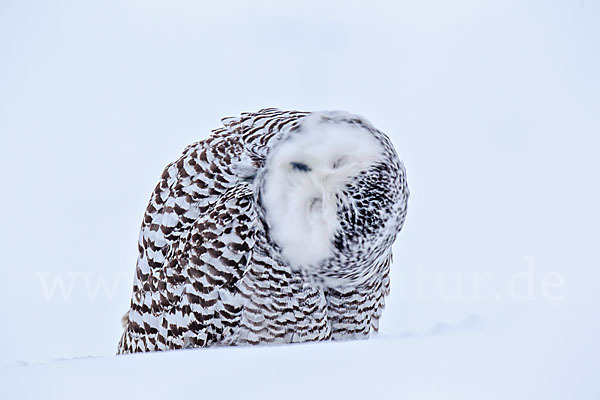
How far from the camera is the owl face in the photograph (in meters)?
0.94

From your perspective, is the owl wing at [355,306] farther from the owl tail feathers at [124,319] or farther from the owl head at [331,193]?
the owl tail feathers at [124,319]

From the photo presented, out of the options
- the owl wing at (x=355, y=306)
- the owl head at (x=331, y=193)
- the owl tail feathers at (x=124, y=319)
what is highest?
the owl head at (x=331, y=193)

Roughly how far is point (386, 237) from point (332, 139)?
183 millimetres

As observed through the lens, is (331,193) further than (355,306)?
No

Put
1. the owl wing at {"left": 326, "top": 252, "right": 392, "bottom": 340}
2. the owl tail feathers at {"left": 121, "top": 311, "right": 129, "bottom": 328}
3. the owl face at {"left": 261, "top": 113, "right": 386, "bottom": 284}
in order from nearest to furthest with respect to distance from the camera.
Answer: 1. the owl face at {"left": 261, "top": 113, "right": 386, "bottom": 284}
2. the owl wing at {"left": 326, "top": 252, "right": 392, "bottom": 340}
3. the owl tail feathers at {"left": 121, "top": 311, "right": 129, "bottom": 328}

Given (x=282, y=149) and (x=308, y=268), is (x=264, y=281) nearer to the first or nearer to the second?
(x=308, y=268)

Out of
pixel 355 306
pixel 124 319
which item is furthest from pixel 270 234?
pixel 124 319

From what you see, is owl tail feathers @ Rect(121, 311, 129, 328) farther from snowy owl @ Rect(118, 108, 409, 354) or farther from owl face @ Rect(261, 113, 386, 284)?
owl face @ Rect(261, 113, 386, 284)

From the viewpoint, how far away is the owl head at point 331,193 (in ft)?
3.09

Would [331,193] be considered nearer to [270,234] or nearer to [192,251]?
[270,234]

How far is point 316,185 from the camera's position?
0.96 m

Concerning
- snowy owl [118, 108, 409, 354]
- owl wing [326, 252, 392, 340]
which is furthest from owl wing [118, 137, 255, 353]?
owl wing [326, 252, 392, 340]

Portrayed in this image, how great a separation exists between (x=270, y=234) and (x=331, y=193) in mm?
118

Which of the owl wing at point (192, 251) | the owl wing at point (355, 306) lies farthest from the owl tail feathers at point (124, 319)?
the owl wing at point (355, 306)
